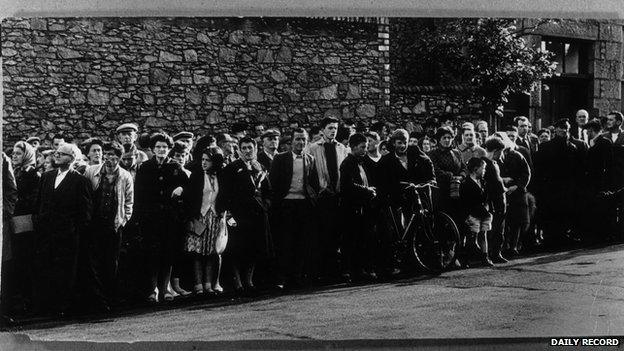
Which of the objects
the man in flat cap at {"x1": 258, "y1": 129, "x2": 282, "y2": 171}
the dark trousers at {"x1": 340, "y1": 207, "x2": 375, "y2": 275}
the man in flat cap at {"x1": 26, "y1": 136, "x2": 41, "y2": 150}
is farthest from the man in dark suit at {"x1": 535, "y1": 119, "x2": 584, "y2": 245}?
the man in flat cap at {"x1": 26, "y1": 136, "x2": 41, "y2": 150}

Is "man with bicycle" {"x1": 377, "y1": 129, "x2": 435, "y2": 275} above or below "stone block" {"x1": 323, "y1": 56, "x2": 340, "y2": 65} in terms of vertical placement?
below

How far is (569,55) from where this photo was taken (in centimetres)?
773

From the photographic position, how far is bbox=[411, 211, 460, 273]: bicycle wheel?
7.61 m

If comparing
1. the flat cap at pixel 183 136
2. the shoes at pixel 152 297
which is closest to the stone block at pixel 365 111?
the flat cap at pixel 183 136

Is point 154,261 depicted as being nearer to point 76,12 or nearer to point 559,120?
point 76,12

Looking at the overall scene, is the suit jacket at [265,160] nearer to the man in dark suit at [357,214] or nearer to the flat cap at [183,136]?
the man in dark suit at [357,214]

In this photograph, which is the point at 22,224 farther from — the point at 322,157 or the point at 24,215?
the point at 322,157

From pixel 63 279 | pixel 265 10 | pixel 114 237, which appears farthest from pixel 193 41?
pixel 63 279

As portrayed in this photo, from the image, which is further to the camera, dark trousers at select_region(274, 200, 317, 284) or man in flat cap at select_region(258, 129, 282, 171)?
dark trousers at select_region(274, 200, 317, 284)

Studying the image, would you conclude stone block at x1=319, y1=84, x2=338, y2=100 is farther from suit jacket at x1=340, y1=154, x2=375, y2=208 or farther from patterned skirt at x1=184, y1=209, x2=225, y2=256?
patterned skirt at x1=184, y1=209, x2=225, y2=256

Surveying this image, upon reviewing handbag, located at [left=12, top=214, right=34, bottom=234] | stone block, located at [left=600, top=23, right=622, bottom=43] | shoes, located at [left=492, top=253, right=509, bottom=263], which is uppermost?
stone block, located at [left=600, top=23, right=622, bottom=43]

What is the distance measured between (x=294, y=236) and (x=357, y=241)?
0.54 metres

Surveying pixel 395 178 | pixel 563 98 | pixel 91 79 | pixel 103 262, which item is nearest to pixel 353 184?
pixel 395 178

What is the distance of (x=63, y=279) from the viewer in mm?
6754
